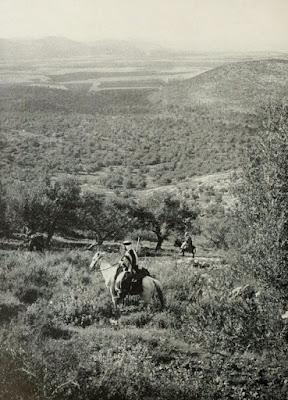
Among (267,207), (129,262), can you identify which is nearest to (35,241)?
(129,262)

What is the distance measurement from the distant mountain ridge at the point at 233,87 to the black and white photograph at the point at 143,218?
5 centimetres

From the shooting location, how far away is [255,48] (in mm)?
7988

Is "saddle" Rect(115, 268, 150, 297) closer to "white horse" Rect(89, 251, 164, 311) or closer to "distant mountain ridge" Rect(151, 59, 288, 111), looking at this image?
"white horse" Rect(89, 251, 164, 311)

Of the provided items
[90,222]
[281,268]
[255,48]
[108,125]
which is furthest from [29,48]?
[281,268]

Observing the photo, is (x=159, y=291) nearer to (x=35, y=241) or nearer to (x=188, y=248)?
(x=188, y=248)

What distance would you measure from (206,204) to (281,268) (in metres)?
4.01

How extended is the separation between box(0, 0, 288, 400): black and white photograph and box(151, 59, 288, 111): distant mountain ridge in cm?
5

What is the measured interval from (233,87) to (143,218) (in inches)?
160

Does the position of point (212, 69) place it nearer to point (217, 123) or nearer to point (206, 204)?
point (217, 123)

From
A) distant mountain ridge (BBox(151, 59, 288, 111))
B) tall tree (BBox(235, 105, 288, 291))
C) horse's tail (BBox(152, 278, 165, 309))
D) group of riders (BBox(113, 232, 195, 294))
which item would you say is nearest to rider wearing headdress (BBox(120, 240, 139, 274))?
group of riders (BBox(113, 232, 195, 294))

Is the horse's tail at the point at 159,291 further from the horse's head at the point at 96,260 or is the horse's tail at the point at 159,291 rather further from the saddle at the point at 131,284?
the horse's head at the point at 96,260

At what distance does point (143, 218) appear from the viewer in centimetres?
915

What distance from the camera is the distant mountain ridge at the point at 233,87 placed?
858 centimetres

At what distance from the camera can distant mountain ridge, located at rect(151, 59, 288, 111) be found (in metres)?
8.58
